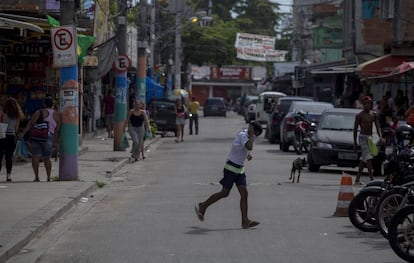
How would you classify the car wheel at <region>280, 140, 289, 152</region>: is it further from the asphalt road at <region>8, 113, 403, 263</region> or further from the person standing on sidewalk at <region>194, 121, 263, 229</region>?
the person standing on sidewalk at <region>194, 121, 263, 229</region>

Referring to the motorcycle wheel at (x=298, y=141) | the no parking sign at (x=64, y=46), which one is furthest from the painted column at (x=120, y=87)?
the no parking sign at (x=64, y=46)

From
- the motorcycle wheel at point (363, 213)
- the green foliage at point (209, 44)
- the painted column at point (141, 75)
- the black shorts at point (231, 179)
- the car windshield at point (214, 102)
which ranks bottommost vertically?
the car windshield at point (214, 102)

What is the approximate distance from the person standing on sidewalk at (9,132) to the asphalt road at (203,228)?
195 centimetres

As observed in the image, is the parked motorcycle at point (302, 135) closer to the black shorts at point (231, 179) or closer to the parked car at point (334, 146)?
the parked car at point (334, 146)

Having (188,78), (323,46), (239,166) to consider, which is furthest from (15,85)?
(188,78)

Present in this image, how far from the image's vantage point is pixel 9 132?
1936 cm

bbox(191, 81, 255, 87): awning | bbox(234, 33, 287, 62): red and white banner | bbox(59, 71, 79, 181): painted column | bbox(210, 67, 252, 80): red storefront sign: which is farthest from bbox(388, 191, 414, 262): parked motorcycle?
bbox(191, 81, 255, 87): awning

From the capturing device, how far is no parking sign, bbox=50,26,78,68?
18812mm

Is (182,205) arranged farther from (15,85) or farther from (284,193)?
(15,85)

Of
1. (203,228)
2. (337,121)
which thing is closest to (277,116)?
(337,121)

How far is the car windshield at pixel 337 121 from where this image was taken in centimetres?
2414

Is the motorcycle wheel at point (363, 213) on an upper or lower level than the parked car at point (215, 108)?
upper

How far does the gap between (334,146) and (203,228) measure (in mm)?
10404

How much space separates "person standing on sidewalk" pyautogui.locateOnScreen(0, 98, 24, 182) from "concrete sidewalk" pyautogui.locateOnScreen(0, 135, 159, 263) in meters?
0.46
